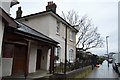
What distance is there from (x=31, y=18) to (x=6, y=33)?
11511 millimetres

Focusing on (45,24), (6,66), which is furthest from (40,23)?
(6,66)

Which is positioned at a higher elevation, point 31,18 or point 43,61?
point 31,18

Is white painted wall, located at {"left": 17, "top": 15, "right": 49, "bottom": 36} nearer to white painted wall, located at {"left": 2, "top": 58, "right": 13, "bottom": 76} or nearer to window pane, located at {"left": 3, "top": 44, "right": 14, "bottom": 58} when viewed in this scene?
window pane, located at {"left": 3, "top": 44, "right": 14, "bottom": 58}

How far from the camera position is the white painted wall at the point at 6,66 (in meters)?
11.9

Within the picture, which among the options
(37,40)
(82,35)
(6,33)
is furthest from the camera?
(82,35)

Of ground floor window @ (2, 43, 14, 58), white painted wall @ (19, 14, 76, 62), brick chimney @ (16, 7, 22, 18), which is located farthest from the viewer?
brick chimney @ (16, 7, 22, 18)

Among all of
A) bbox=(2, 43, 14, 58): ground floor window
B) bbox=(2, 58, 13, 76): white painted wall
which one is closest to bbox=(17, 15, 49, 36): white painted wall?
bbox=(2, 43, 14, 58): ground floor window

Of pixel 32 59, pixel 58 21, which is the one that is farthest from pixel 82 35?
pixel 32 59

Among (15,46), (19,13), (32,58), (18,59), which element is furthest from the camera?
(19,13)

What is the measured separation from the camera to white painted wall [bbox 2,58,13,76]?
11935 millimetres

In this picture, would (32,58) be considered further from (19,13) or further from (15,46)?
(19,13)

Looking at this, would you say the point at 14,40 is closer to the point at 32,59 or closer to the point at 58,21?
the point at 32,59

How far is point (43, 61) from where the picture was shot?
19469 mm

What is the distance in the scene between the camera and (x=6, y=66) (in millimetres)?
12250
